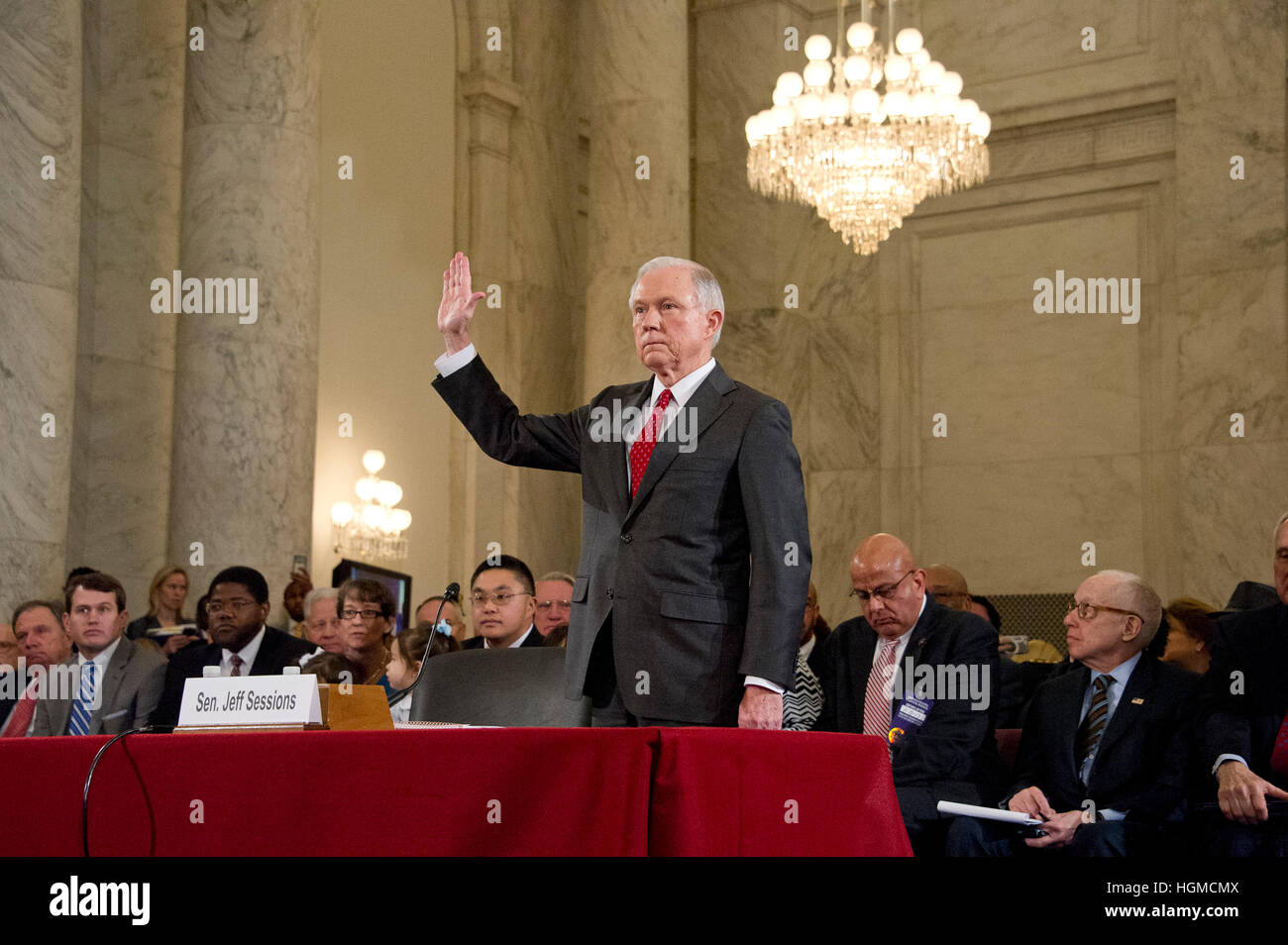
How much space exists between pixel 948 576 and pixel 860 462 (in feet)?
18.8

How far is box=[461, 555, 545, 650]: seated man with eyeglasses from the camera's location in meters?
5.90

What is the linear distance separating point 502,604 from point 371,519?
18.5 feet

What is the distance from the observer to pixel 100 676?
5.77m

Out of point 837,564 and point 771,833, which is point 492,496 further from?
point 771,833

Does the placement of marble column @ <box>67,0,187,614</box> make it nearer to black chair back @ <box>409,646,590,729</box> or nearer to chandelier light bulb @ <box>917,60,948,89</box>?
chandelier light bulb @ <box>917,60,948,89</box>

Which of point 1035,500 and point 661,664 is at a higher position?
point 1035,500

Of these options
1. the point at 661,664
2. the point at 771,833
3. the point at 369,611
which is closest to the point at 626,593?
the point at 661,664

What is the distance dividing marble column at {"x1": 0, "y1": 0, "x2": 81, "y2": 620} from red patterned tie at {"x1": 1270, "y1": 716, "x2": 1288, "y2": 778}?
6065 millimetres

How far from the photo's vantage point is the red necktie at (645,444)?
3.27m

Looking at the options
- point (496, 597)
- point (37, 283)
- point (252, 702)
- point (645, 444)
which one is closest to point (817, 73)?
point (37, 283)

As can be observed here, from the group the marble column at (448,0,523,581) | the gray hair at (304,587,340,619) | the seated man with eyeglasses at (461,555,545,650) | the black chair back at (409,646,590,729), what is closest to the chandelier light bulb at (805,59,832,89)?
the marble column at (448,0,523,581)
